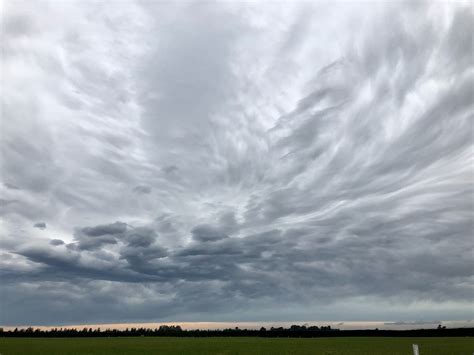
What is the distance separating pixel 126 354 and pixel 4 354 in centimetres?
1872

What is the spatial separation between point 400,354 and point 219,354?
86.9 feet

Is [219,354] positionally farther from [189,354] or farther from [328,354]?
[328,354]

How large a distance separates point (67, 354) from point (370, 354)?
47.1m

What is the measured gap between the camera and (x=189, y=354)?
6369 centimetres

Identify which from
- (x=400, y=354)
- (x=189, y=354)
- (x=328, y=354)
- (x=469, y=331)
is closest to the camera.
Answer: (x=400, y=354)

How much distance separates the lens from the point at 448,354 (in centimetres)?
5656

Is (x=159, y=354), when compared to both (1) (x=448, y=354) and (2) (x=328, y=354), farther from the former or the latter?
(1) (x=448, y=354)

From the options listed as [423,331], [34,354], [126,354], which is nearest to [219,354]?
[126,354]

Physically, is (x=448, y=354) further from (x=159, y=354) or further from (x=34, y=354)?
(x=34, y=354)

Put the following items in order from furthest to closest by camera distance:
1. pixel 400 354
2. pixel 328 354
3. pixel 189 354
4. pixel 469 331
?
pixel 469 331 < pixel 189 354 < pixel 328 354 < pixel 400 354

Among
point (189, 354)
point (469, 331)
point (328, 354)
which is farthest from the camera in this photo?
point (469, 331)

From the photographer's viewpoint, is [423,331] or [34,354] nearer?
[34,354]

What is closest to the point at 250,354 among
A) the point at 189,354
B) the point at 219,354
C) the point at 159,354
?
the point at 219,354

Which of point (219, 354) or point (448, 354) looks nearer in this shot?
point (448, 354)
